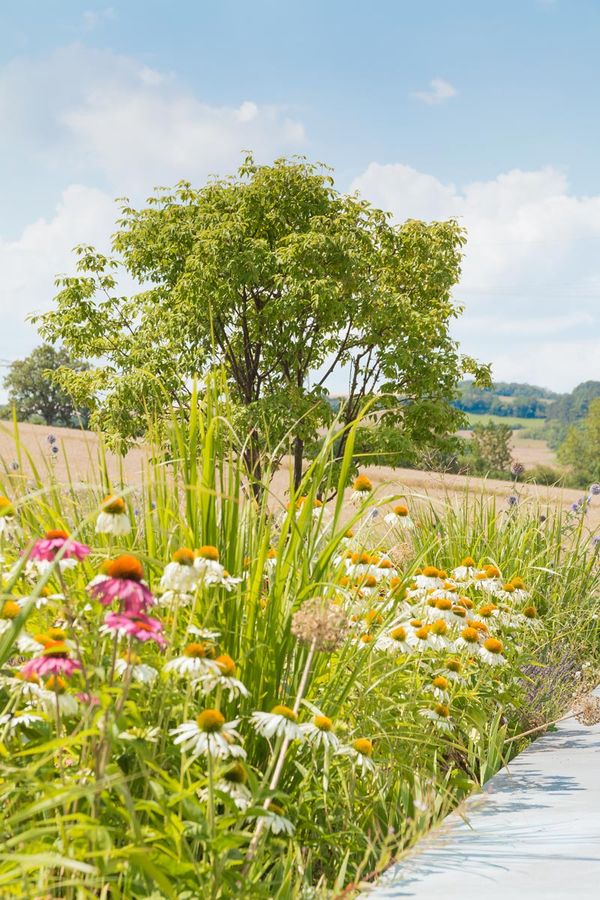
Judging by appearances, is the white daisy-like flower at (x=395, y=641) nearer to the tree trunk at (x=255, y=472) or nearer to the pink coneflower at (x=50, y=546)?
the tree trunk at (x=255, y=472)

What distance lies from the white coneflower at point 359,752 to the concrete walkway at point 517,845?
249 millimetres

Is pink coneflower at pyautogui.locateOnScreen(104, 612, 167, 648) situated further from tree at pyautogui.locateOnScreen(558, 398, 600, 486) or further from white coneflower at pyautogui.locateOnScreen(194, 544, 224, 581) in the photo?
tree at pyautogui.locateOnScreen(558, 398, 600, 486)

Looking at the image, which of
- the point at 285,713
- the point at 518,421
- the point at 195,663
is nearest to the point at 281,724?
the point at 285,713

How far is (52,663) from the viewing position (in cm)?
160

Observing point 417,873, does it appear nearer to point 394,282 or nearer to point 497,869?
point 497,869

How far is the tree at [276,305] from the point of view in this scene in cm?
1404

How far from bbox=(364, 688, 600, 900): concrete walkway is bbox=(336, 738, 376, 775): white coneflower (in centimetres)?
25

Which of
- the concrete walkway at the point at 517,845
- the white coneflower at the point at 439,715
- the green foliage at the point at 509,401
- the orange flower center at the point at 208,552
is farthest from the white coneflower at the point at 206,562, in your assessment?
the green foliage at the point at 509,401

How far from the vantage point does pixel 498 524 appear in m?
6.09

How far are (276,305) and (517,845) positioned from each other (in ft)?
40.5

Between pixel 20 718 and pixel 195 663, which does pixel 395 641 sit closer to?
pixel 195 663

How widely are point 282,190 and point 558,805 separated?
14409 millimetres

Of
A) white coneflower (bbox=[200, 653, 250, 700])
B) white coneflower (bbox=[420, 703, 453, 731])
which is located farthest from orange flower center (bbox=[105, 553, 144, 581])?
white coneflower (bbox=[420, 703, 453, 731])

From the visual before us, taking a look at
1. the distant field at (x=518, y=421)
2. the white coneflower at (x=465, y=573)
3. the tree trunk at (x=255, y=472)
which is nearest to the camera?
the tree trunk at (x=255, y=472)
